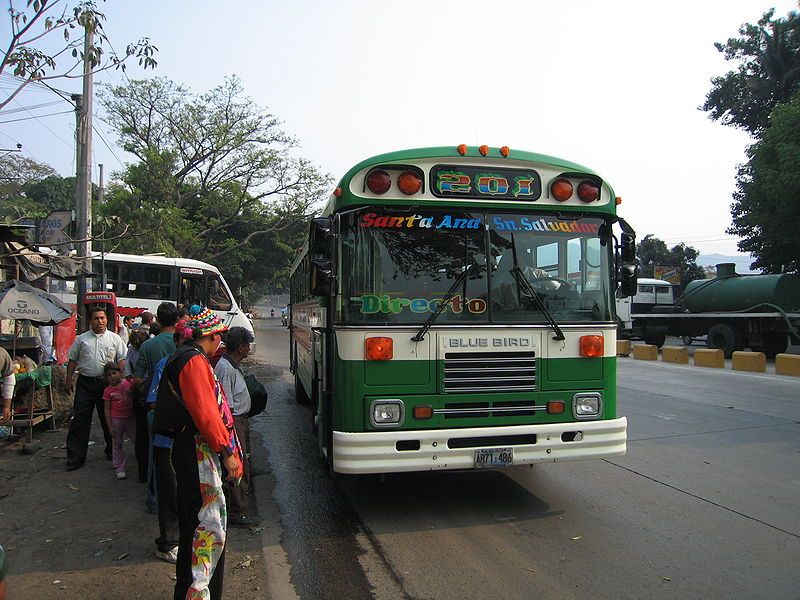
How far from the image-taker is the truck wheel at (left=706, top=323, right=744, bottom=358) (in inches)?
796

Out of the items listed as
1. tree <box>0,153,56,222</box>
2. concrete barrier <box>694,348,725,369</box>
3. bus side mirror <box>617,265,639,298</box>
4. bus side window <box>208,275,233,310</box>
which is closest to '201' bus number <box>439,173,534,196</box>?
bus side mirror <box>617,265,639,298</box>

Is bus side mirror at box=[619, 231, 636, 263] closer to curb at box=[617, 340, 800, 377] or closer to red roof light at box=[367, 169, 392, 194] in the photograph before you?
red roof light at box=[367, 169, 392, 194]

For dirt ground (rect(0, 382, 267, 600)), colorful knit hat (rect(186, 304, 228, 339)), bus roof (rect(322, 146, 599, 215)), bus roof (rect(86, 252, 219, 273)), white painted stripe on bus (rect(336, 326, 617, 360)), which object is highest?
bus roof (rect(86, 252, 219, 273))

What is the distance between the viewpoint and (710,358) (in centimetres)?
1730

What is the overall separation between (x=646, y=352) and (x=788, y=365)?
5.03 m

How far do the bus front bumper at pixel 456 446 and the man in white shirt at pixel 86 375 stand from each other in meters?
3.14

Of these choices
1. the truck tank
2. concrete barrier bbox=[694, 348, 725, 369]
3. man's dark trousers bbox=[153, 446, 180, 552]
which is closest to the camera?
man's dark trousers bbox=[153, 446, 180, 552]

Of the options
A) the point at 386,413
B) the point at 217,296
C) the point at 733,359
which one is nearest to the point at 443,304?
the point at 386,413

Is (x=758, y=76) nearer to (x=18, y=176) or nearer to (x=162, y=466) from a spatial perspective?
(x=162, y=466)

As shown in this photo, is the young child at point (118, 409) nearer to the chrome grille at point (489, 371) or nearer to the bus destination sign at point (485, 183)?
the chrome grille at point (489, 371)

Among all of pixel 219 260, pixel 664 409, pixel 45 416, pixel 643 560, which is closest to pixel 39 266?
pixel 45 416

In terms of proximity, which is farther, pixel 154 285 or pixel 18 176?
pixel 18 176

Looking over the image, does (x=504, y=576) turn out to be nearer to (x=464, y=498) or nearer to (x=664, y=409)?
(x=464, y=498)

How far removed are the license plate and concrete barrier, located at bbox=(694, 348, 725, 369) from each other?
14341mm
